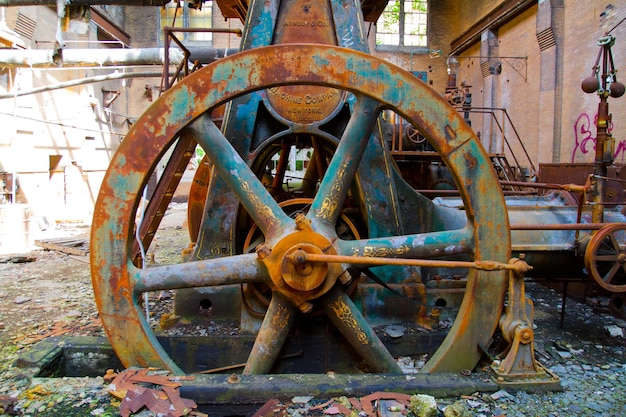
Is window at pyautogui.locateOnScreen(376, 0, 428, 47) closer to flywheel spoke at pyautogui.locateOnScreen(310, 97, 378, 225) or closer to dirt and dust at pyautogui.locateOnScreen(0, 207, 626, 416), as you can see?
dirt and dust at pyautogui.locateOnScreen(0, 207, 626, 416)

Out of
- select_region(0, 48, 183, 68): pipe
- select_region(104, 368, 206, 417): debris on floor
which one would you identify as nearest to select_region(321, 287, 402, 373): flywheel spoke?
select_region(104, 368, 206, 417): debris on floor

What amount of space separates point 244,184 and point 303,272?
589 millimetres

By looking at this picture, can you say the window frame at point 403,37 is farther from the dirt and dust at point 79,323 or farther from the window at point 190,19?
the dirt and dust at point 79,323

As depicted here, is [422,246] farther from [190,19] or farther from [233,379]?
[190,19]

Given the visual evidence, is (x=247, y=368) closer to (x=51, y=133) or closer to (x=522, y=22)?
(x=51, y=133)

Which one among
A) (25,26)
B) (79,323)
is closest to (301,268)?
(79,323)

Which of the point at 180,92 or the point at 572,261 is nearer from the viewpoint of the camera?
the point at 180,92

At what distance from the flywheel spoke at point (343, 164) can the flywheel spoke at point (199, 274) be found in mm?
451

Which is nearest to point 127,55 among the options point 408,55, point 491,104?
point 491,104

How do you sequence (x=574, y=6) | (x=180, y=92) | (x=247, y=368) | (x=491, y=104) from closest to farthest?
(x=180, y=92) → (x=247, y=368) → (x=574, y=6) → (x=491, y=104)

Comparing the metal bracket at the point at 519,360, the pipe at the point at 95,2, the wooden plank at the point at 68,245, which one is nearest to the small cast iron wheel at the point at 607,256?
the metal bracket at the point at 519,360

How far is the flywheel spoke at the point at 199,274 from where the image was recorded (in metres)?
2.34

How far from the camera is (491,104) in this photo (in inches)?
672

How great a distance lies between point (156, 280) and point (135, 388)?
0.53 meters
